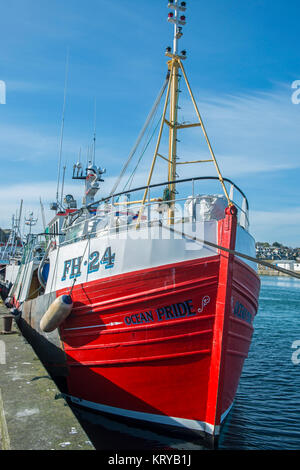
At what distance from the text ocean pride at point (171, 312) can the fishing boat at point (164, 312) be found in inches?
0.7

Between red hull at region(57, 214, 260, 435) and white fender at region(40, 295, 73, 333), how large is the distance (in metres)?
0.68

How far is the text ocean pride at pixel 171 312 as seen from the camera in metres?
6.97

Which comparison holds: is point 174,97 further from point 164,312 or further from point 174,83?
point 164,312

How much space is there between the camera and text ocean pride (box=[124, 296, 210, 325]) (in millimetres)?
6969

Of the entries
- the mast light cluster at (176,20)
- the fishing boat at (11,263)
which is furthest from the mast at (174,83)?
the fishing boat at (11,263)

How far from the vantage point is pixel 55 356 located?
9859mm

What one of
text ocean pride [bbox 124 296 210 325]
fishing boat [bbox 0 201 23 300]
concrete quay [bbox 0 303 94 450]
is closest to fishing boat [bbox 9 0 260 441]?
text ocean pride [bbox 124 296 210 325]

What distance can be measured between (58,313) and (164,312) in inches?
102

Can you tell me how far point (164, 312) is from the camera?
23.2 feet

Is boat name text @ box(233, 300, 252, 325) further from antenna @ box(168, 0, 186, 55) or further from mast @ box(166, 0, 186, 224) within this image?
antenna @ box(168, 0, 186, 55)

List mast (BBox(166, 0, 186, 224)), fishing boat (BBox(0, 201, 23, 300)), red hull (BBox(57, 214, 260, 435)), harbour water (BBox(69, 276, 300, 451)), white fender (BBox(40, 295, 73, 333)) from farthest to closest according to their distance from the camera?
fishing boat (BBox(0, 201, 23, 300)), mast (BBox(166, 0, 186, 224)), white fender (BBox(40, 295, 73, 333)), harbour water (BBox(69, 276, 300, 451)), red hull (BBox(57, 214, 260, 435))

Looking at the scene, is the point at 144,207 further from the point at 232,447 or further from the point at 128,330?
the point at 232,447
